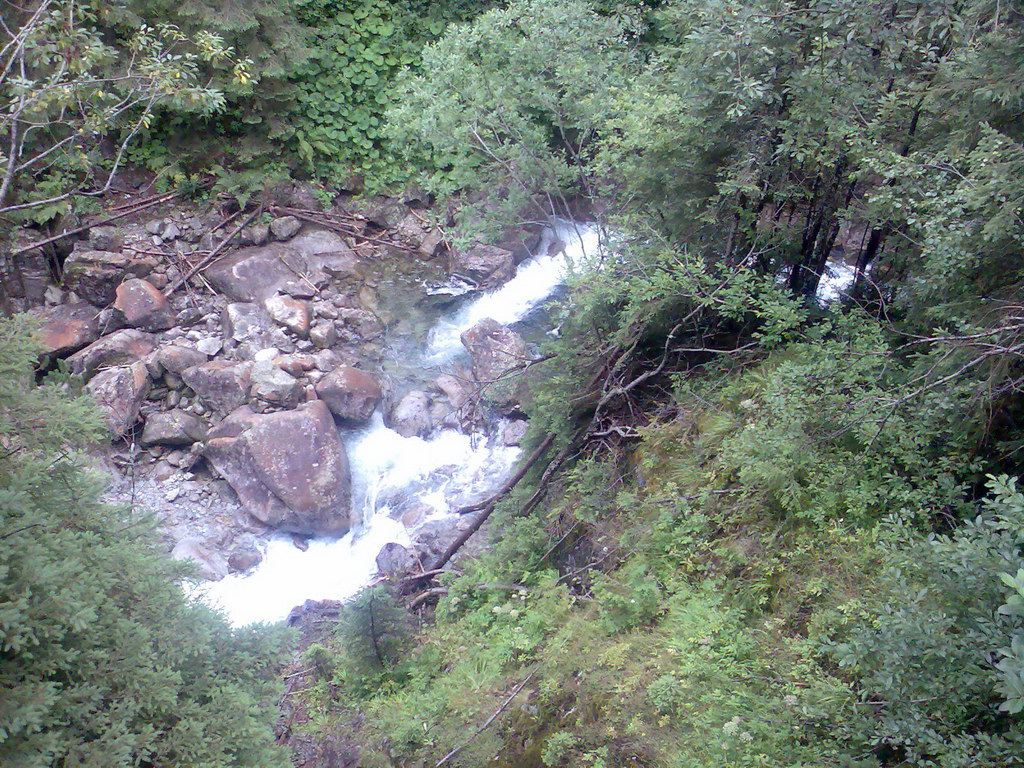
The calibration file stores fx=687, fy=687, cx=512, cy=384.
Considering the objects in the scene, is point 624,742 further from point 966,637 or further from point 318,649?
point 318,649

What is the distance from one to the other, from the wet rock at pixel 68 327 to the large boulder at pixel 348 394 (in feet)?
11.4

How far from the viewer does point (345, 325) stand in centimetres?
1080

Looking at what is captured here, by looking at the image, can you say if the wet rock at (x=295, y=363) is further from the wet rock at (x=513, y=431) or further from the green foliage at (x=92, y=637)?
the green foliage at (x=92, y=637)

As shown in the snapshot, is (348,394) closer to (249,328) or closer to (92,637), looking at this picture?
(249,328)

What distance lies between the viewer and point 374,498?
9.06m

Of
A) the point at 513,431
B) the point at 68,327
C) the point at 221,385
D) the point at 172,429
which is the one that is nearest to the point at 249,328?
the point at 221,385

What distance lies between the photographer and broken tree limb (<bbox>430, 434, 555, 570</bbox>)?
7.24m

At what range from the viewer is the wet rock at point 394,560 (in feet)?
26.0

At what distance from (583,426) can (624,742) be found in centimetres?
337

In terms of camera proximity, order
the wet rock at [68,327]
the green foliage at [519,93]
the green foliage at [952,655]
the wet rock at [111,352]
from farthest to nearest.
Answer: the wet rock at [68,327]
the wet rock at [111,352]
the green foliage at [519,93]
the green foliage at [952,655]

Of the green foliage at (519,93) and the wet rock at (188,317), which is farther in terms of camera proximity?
the wet rock at (188,317)

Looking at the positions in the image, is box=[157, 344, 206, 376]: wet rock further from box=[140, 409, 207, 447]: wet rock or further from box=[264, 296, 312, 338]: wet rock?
box=[264, 296, 312, 338]: wet rock

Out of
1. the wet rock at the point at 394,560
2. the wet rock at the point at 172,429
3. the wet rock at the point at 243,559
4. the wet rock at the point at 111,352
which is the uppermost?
the wet rock at the point at 111,352

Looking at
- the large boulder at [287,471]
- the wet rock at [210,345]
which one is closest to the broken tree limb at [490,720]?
the large boulder at [287,471]
